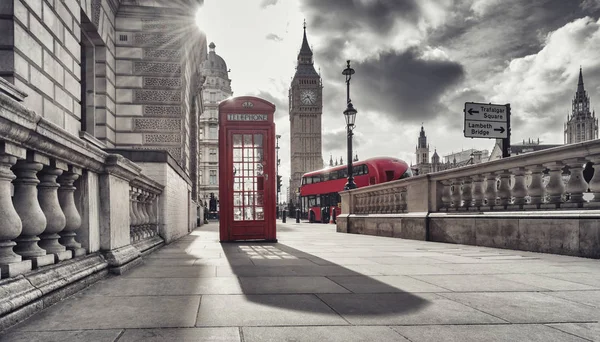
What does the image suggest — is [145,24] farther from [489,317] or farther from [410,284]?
[489,317]

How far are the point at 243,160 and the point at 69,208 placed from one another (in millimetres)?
5763

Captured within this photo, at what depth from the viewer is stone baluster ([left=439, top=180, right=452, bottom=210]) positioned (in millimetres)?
8812

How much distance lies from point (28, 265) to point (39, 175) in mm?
734

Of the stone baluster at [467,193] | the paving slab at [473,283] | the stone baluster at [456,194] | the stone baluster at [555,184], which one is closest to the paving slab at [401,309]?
the paving slab at [473,283]

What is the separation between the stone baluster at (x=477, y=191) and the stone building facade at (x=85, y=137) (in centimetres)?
582

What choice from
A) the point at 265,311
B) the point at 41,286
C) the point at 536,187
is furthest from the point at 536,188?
the point at 41,286

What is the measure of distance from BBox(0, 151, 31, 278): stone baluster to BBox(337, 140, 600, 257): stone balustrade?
6.02 m

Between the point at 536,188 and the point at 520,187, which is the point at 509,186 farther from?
the point at 536,188

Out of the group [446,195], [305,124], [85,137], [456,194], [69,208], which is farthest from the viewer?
[305,124]

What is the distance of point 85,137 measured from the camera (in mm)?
7660

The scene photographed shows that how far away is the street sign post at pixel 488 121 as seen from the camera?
7.82 meters

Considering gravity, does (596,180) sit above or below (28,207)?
above

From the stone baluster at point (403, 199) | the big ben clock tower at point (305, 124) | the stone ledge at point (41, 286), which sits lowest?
the stone ledge at point (41, 286)

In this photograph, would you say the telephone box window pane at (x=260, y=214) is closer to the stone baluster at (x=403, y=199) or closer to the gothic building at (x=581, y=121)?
the stone baluster at (x=403, y=199)
